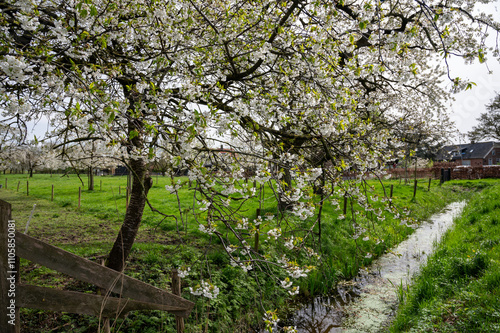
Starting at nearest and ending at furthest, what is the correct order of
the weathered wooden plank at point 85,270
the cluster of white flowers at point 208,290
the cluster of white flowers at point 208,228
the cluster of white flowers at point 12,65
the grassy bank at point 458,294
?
the weathered wooden plank at point 85,270 → the cluster of white flowers at point 12,65 → the cluster of white flowers at point 208,290 → the cluster of white flowers at point 208,228 → the grassy bank at point 458,294

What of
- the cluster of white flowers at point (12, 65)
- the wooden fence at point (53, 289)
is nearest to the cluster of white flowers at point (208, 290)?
the wooden fence at point (53, 289)

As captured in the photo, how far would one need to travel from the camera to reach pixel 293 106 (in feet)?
17.3

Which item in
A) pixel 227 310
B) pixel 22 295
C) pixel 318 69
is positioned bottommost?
pixel 227 310

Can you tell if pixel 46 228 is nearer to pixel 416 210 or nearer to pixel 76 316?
pixel 76 316

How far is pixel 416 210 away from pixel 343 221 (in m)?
6.04

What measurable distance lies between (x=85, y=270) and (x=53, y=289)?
29 cm

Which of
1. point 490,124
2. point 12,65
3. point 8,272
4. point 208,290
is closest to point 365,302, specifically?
point 208,290

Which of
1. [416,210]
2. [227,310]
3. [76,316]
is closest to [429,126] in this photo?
[416,210]

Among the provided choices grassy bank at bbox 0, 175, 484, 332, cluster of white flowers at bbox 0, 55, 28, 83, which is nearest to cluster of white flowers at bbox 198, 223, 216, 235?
grassy bank at bbox 0, 175, 484, 332

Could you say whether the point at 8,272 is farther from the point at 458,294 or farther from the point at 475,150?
the point at 475,150

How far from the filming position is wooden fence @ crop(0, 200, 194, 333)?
7.04 feet

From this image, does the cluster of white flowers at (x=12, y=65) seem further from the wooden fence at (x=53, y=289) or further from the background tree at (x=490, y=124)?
the background tree at (x=490, y=124)

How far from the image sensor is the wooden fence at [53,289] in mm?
2145

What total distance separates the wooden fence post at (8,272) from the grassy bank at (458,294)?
200 inches
